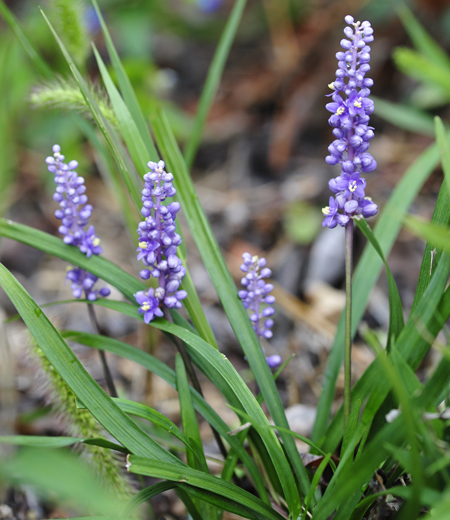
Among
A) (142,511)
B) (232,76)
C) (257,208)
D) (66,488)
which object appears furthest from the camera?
(232,76)

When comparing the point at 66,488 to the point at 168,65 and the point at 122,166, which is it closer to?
the point at 122,166

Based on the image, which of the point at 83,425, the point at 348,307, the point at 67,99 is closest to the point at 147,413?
the point at 83,425

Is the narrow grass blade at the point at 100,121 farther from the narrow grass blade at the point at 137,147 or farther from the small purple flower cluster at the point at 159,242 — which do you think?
the small purple flower cluster at the point at 159,242

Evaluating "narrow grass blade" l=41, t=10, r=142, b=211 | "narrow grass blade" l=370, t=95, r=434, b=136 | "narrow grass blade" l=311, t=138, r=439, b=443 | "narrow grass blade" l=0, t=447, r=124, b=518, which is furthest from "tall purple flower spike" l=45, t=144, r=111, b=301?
"narrow grass blade" l=370, t=95, r=434, b=136

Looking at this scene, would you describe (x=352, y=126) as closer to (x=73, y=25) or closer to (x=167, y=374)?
(x=167, y=374)

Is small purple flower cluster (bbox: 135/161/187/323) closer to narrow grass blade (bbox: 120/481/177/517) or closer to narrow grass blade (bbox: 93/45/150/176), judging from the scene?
narrow grass blade (bbox: 93/45/150/176)

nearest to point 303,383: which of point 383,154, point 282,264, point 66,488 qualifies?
point 282,264
